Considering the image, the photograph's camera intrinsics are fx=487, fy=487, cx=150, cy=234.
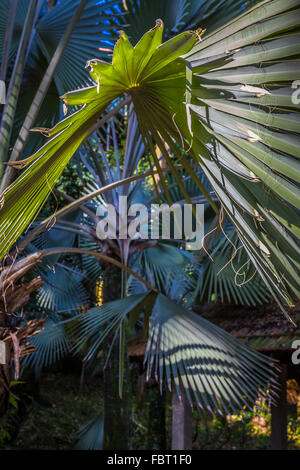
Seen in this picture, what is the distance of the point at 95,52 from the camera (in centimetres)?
321

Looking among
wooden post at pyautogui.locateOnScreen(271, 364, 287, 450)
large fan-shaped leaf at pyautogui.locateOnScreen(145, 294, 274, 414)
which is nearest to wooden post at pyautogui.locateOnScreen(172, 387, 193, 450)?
wooden post at pyautogui.locateOnScreen(271, 364, 287, 450)

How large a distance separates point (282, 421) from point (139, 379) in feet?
14.0

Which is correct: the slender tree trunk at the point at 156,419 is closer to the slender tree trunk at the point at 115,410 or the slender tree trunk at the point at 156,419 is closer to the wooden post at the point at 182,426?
the wooden post at the point at 182,426

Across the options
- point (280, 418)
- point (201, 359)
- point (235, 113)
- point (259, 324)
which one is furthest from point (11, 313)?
point (280, 418)

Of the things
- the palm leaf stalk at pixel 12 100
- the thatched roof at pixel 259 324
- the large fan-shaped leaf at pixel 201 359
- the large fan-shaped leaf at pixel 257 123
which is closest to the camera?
the large fan-shaped leaf at pixel 257 123

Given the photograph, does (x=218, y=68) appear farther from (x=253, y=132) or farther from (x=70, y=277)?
(x=70, y=277)

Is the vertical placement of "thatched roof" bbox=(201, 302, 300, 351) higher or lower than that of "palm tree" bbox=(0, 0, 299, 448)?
lower

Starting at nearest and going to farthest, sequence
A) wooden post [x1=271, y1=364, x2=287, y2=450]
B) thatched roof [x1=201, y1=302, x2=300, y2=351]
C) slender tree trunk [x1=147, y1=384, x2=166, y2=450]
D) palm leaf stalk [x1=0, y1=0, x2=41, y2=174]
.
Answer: palm leaf stalk [x1=0, y1=0, x2=41, y2=174] → thatched roof [x1=201, y1=302, x2=300, y2=351] → wooden post [x1=271, y1=364, x2=287, y2=450] → slender tree trunk [x1=147, y1=384, x2=166, y2=450]

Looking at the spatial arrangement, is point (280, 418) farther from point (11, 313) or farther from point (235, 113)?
point (235, 113)

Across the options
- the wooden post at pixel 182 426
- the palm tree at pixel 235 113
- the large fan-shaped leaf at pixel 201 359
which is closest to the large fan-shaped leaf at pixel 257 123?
the palm tree at pixel 235 113

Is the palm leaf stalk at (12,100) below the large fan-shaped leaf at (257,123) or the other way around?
the other way around

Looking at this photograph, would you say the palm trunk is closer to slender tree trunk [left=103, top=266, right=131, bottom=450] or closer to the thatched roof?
slender tree trunk [left=103, top=266, right=131, bottom=450]

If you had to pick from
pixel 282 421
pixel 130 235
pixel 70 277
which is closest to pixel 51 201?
pixel 70 277
